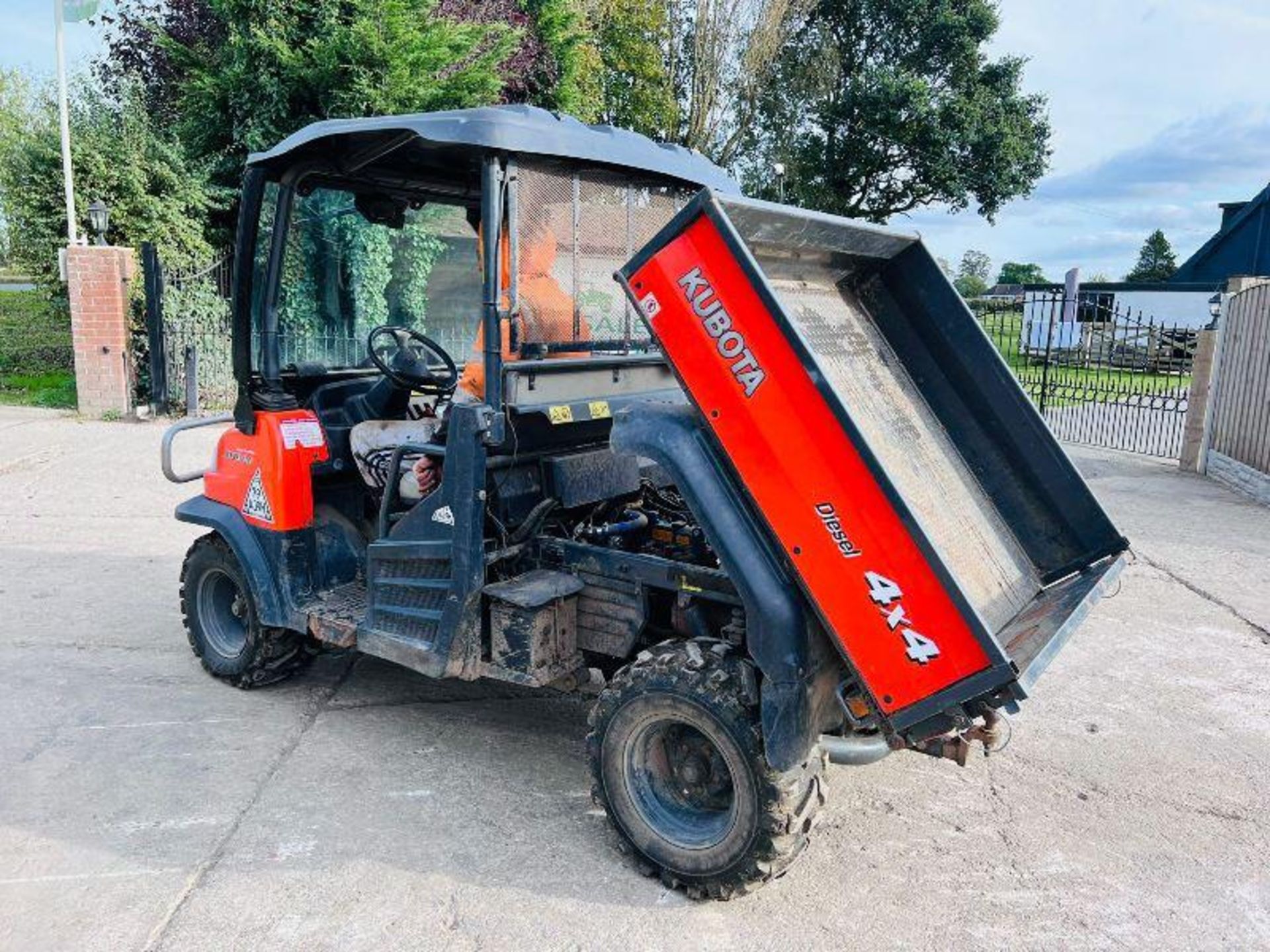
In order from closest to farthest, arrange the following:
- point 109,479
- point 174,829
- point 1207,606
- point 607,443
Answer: point 174,829
point 607,443
point 1207,606
point 109,479

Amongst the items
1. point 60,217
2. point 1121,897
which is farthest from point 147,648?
point 60,217

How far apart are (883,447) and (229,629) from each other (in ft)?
10.8

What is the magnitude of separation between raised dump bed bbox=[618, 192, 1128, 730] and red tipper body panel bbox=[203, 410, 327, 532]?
1.92 m

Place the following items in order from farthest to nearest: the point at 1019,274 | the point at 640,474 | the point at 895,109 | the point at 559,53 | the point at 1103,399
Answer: the point at 1019,274 → the point at 895,109 → the point at 559,53 → the point at 1103,399 → the point at 640,474

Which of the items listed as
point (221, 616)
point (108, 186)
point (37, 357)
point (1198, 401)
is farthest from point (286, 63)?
point (1198, 401)

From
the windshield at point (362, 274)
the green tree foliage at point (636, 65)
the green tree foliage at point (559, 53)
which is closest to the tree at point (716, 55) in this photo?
the green tree foliage at point (636, 65)

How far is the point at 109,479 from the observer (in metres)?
8.94

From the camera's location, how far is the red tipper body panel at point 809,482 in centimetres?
252

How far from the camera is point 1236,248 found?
3047 cm

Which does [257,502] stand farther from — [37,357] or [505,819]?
[37,357]

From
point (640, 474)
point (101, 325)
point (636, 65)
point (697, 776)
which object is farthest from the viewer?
point (636, 65)

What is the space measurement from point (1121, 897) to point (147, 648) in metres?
4.57

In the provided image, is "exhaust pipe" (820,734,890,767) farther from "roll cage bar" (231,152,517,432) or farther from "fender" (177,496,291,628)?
"roll cage bar" (231,152,517,432)

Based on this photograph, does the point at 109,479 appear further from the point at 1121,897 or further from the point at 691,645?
the point at 1121,897
